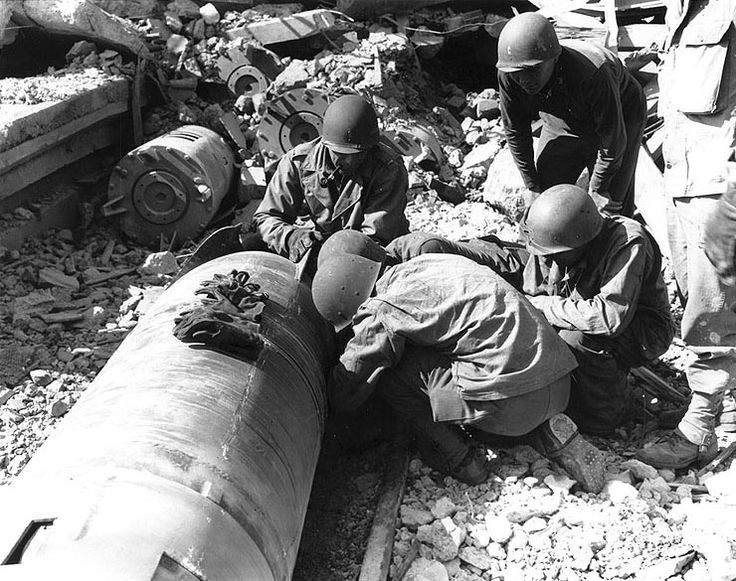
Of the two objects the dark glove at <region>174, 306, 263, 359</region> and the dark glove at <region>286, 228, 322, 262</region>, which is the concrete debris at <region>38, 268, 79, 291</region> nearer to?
the dark glove at <region>286, 228, 322, 262</region>

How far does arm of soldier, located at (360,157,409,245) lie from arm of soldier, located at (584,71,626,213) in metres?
1.28

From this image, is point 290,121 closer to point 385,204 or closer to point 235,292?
point 385,204

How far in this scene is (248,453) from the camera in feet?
9.60

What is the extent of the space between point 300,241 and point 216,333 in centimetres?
149

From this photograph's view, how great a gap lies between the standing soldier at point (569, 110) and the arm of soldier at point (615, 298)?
1118 mm

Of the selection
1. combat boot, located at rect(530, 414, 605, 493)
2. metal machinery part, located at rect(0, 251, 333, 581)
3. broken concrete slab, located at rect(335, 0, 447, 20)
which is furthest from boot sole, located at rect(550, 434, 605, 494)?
broken concrete slab, located at rect(335, 0, 447, 20)

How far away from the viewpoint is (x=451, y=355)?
3.82 m

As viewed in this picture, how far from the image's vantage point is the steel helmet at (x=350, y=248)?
4.04 m

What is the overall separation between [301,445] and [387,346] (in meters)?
0.67

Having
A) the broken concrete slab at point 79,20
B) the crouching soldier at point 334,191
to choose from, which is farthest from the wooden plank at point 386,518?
the broken concrete slab at point 79,20

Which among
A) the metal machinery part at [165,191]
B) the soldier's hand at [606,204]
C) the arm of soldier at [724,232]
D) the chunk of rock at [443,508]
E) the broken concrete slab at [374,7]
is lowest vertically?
the metal machinery part at [165,191]

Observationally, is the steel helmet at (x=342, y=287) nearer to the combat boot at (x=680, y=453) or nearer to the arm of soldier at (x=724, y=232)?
the arm of soldier at (x=724, y=232)

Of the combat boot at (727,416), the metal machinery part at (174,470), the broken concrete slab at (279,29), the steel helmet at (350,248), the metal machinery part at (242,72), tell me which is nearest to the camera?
the metal machinery part at (174,470)

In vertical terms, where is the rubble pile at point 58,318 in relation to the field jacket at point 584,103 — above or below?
below
